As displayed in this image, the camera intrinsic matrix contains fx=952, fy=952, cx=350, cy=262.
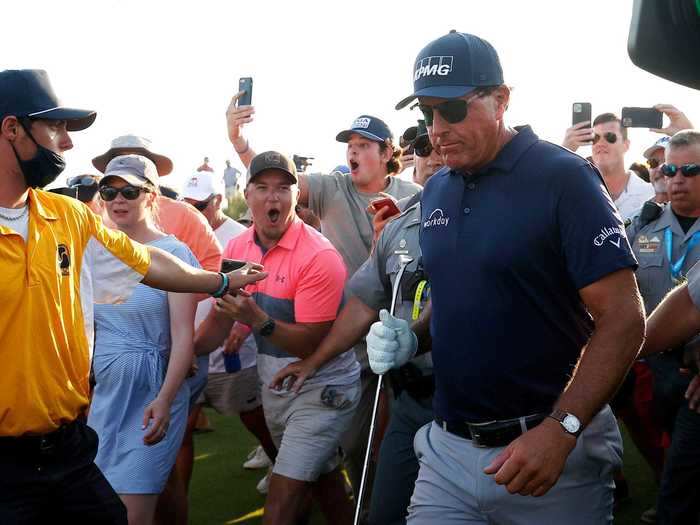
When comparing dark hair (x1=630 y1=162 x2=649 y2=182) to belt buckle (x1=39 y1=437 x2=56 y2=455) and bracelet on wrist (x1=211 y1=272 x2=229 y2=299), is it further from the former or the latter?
belt buckle (x1=39 y1=437 x2=56 y2=455)

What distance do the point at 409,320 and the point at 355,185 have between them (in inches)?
92.0

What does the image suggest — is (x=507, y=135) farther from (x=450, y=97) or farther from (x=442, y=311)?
(x=442, y=311)

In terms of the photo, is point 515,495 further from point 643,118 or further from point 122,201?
point 643,118

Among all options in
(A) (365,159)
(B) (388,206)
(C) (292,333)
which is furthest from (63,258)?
(A) (365,159)

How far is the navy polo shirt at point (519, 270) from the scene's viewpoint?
3.12m

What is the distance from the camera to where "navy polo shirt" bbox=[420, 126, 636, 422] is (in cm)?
312

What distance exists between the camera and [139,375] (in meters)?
5.05

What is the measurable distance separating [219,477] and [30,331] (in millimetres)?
4626

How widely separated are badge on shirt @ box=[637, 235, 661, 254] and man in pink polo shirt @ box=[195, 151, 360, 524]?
205 cm

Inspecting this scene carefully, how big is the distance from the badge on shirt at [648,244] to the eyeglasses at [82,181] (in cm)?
371

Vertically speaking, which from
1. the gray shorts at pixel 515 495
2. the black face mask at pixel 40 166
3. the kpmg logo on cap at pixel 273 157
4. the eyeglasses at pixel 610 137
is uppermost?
the black face mask at pixel 40 166

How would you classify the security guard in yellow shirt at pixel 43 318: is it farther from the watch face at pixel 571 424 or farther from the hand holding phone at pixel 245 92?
the hand holding phone at pixel 245 92

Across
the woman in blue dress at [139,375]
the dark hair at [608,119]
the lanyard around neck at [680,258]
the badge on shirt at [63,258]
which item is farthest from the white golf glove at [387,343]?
the dark hair at [608,119]

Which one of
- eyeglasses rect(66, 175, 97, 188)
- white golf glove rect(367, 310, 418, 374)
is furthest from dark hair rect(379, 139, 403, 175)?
white golf glove rect(367, 310, 418, 374)
